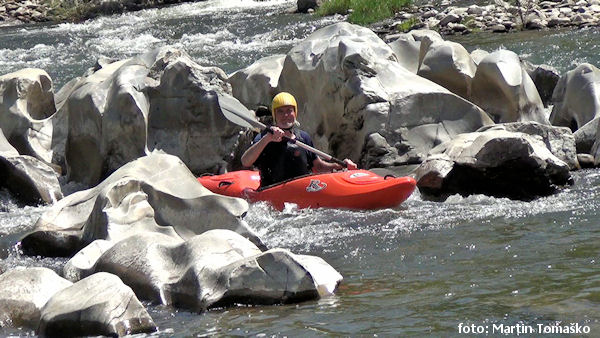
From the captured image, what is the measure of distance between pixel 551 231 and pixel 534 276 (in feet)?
3.90

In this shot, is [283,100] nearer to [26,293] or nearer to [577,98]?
[26,293]

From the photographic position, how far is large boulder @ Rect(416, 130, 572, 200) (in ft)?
27.7

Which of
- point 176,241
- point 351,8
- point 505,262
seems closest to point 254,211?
point 176,241

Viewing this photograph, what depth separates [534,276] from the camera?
5.84 m

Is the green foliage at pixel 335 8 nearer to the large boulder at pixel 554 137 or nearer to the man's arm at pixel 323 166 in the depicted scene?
the large boulder at pixel 554 137

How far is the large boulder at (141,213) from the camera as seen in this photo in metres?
7.08

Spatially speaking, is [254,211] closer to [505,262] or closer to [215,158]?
[215,158]

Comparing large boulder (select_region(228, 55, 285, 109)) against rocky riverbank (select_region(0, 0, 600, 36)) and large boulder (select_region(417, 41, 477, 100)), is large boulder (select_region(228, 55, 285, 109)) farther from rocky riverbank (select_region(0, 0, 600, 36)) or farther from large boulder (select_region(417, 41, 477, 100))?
rocky riverbank (select_region(0, 0, 600, 36))

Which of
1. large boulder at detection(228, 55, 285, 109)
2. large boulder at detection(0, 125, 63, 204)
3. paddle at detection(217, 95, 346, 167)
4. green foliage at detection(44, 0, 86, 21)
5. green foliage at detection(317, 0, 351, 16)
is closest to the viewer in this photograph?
paddle at detection(217, 95, 346, 167)

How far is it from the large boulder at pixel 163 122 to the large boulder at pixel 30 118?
0.72 m

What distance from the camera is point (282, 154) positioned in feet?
28.5

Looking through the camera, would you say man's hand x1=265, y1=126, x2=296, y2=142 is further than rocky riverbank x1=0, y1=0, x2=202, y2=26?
No

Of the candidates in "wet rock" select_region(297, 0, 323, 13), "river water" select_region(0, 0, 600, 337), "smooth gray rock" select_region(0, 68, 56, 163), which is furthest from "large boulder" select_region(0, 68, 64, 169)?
"wet rock" select_region(297, 0, 323, 13)

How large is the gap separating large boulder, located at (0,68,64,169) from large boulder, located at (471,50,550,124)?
4.22 metres
